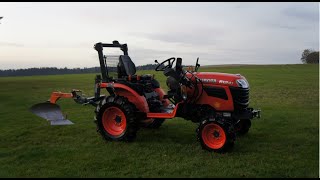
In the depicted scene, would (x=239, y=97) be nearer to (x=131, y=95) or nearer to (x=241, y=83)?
(x=241, y=83)

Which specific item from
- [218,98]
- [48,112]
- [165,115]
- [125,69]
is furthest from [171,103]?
[48,112]

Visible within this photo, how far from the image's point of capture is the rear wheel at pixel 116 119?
26.0 ft

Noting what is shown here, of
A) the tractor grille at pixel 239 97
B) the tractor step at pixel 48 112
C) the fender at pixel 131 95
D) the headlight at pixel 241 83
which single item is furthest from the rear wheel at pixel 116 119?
the headlight at pixel 241 83

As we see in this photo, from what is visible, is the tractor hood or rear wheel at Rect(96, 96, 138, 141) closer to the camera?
the tractor hood

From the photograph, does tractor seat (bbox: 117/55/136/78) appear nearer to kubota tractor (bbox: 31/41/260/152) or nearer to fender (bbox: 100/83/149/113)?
kubota tractor (bbox: 31/41/260/152)

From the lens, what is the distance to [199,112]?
7.74 metres

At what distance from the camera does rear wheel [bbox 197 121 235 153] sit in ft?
22.5

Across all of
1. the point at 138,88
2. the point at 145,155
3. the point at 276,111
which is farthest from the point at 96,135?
the point at 276,111

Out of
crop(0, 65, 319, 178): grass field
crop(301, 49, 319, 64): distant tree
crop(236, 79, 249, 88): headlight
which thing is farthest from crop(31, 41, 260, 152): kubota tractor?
crop(301, 49, 319, 64): distant tree

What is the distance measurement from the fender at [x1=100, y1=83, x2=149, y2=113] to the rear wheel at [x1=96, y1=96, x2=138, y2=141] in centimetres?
15

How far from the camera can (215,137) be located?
23.2 feet

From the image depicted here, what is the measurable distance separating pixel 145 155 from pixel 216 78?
2109mm

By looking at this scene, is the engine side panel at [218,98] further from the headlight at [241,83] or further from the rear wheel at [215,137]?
the rear wheel at [215,137]

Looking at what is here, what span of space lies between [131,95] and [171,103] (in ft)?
3.55
